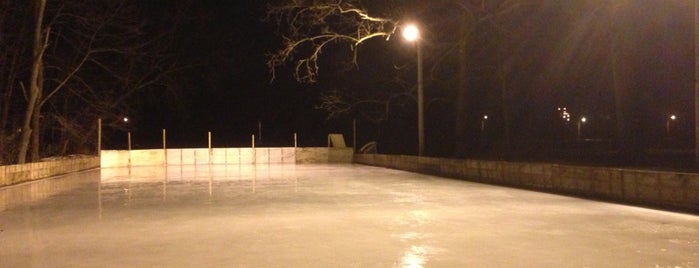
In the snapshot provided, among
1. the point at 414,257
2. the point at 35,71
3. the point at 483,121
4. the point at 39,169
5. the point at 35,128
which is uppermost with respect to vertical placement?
the point at 35,71

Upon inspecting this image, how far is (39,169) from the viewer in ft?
93.1

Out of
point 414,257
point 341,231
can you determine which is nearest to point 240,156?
point 341,231

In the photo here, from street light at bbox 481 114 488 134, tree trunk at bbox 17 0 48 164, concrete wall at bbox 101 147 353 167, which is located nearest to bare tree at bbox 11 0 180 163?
tree trunk at bbox 17 0 48 164

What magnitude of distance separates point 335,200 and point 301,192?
298cm

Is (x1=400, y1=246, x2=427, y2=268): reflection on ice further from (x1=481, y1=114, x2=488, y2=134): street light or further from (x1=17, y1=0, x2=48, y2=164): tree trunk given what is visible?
(x1=481, y1=114, x2=488, y2=134): street light

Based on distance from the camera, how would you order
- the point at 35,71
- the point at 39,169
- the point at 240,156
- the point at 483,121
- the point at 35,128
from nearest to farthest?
1. the point at 39,169
2. the point at 35,71
3. the point at 35,128
4. the point at 240,156
5. the point at 483,121

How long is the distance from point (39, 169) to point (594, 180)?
22.0 meters

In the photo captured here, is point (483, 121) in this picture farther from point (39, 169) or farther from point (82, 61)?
point (39, 169)

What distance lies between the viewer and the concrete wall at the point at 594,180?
14.4m

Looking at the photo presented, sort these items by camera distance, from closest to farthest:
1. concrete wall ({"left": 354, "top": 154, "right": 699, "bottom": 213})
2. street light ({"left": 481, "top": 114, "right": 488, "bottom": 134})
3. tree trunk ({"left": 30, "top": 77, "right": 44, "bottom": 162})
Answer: concrete wall ({"left": 354, "top": 154, "right": 699, "bottom": 213})
tree trunk ({"left": 30, "top": 77, "right": 44, "bottom": 162})
street light ({"left": 481, "top": 114, "right": 488, "bottom": 134})

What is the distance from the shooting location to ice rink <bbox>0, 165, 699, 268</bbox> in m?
9.06

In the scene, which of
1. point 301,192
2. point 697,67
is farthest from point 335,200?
point 697,67

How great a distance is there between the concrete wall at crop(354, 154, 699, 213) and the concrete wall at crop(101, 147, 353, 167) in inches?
735

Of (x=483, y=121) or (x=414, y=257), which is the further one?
(x=483, y=121)
